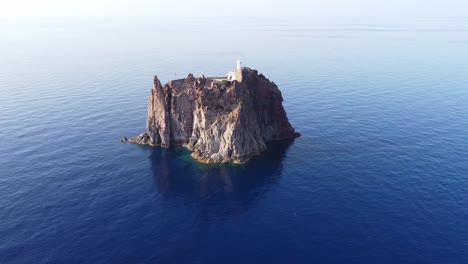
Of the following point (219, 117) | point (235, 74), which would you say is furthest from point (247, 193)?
point (235, 74)

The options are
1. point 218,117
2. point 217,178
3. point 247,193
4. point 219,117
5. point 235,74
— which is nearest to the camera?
point 247,193

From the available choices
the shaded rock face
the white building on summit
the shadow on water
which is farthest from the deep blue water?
the white building on summit

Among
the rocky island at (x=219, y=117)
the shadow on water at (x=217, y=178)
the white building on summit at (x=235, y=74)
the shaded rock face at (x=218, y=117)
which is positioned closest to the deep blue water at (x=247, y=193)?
the shadow on water at (x=217, y=178)

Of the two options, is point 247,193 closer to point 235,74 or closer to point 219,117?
point 219,117

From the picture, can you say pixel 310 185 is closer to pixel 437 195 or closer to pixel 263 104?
pixel 437 195

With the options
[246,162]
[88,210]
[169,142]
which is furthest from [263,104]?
[88,210]

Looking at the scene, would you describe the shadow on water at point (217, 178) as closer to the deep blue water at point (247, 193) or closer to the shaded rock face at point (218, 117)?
the deep blue water at point (247, 193)

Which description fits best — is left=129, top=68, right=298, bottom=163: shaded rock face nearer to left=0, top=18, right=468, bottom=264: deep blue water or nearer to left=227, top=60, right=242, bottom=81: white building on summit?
left=227, top=60, right=242, bottom=81: white building on summit
